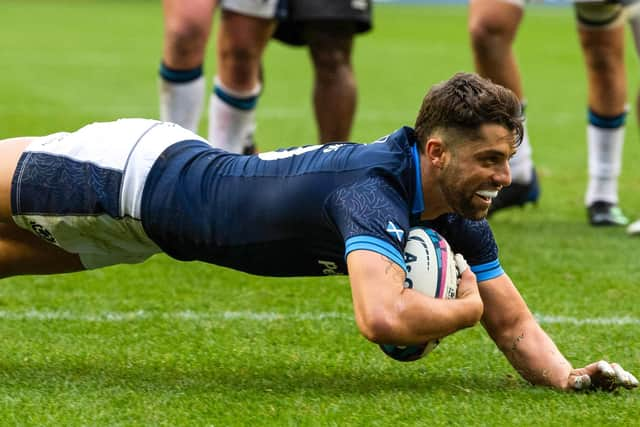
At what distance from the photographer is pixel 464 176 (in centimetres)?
367

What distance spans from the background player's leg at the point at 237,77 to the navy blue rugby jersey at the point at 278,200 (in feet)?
9.07

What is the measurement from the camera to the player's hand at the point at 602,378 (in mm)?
3768

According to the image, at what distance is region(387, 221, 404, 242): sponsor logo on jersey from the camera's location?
354 cm

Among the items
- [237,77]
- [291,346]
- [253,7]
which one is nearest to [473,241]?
[291,346]

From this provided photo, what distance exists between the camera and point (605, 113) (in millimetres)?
7125

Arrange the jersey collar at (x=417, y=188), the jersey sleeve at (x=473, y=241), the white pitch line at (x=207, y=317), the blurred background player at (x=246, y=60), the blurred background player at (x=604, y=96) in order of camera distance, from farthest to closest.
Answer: the blurred background player at (x=604, y=96) → the blurred background player at (x=246, y=60) → the white pitch line at (x=207, y=317) → the jersey sleeve at (x=473, y=241) → the jersey collar at (x=417, y=188)

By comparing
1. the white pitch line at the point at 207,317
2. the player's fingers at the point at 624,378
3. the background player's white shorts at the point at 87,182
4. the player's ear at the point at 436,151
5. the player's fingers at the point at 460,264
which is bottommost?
the white pitch line at the point at 207,317

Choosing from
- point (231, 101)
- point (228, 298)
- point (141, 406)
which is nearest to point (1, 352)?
point (141, 406)

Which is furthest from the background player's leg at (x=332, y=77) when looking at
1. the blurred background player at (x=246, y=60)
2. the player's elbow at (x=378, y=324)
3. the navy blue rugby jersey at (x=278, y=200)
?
the player's elbow at (x=378, y=324)

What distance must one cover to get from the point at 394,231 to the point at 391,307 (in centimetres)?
20

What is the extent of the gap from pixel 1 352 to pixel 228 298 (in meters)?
1.13

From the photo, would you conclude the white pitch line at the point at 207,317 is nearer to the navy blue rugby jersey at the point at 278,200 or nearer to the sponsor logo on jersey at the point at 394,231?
the navy blue rugby jersey at the point at 278,200

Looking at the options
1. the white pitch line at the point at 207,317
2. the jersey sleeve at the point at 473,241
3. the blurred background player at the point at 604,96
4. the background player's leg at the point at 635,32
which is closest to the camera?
the jersey sleeve at the point at 473,241

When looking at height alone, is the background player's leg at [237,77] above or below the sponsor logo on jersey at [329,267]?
below
